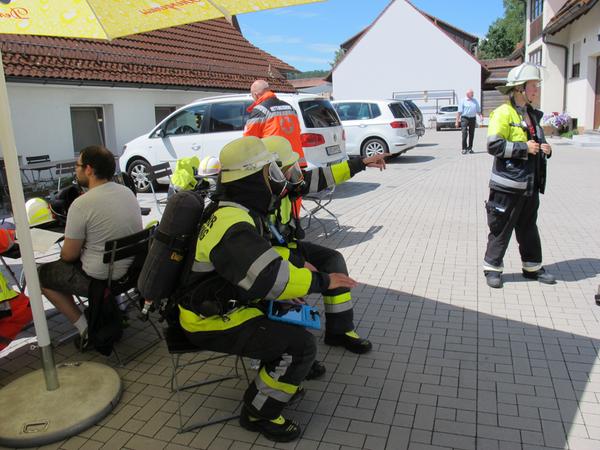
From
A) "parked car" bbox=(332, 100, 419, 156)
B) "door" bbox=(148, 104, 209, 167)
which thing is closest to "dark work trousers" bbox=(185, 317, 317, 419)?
"door" bbox=(148, 104, 209, 167)

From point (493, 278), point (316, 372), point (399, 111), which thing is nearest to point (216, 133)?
point (493, 278)

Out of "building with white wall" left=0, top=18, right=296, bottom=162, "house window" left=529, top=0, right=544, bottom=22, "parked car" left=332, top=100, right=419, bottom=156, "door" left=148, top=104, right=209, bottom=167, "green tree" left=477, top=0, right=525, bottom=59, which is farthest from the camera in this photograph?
"green tree" left=477, top=0, right=525, bottom=59

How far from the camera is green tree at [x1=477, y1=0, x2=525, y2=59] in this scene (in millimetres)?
73625

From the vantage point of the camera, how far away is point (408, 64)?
138 ft

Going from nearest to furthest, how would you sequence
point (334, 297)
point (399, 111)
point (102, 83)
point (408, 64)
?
point (334, 297), point (102, 83), point (399, 111), point (408, 64)

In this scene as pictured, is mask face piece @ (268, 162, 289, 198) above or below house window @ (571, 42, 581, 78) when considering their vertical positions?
below

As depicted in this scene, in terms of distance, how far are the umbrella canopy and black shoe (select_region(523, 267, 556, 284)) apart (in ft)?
12.1

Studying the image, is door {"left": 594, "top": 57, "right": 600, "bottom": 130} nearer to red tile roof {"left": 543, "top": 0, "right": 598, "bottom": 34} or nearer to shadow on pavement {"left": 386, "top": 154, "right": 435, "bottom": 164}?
red tile roof {"left": 543, "top": 0, "right": 598, "bottom": 34}

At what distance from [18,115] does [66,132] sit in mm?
1204

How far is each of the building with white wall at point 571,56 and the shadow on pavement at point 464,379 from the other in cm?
1703

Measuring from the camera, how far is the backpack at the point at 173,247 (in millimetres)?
2883

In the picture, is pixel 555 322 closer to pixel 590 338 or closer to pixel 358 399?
pixel 590 338

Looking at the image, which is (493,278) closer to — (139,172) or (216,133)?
(216,133)

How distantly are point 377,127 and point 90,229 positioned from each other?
12423mm
